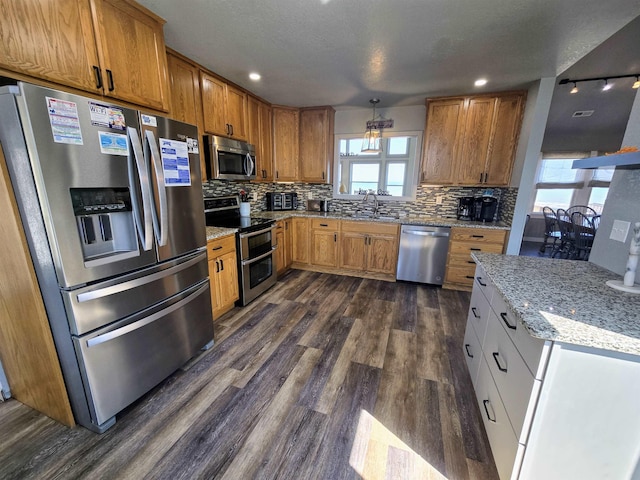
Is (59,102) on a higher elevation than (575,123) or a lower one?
lower

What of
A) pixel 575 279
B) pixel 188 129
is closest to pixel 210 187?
pixel 188 129

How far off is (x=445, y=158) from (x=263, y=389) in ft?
11.1

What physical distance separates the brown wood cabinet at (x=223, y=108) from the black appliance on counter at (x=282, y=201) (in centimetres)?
113

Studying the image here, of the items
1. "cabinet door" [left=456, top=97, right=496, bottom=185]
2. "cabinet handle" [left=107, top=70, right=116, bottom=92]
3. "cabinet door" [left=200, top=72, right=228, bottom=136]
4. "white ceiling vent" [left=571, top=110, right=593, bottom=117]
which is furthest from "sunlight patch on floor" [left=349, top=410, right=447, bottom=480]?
"white ceiling vent" [left=571, top=110, right=593, bottom=117]

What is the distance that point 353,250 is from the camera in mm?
3721

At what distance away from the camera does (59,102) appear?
3.61 feet

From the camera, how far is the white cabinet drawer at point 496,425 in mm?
1053

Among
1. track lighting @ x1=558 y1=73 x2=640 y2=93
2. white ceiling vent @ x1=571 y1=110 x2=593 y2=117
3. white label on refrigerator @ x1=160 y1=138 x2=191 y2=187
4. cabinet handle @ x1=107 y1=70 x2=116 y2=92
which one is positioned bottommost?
white label on refrigerator @ x1=160 y1=138 x2=191 y2=187

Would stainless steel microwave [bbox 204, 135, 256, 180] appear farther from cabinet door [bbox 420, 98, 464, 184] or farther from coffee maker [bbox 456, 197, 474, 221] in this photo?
coffee maker [bbox 456, 197, 474, 221]

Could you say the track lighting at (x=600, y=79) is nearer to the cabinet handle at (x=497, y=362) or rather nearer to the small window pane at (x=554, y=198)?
the cabinet handle at (x=497, y=362)

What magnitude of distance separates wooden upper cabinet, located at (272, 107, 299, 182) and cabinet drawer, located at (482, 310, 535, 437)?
3.24m

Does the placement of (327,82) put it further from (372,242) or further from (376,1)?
(372,242)

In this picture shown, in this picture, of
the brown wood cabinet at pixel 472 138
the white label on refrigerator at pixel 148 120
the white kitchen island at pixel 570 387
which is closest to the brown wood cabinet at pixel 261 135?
the white label on refrigerator at pixel 148 120

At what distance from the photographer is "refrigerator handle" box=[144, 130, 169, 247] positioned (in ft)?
4.76
